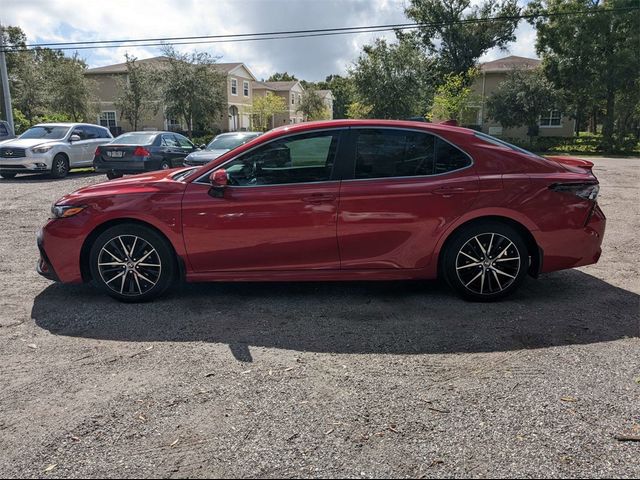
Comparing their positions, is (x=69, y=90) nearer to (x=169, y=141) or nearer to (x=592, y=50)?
(x=169, y=141)

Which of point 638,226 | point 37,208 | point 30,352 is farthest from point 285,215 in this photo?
point 37,208

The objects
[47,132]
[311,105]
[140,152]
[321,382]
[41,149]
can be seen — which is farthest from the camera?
[311,105]

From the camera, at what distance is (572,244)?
488 cm

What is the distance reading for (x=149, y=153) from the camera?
14.3 m

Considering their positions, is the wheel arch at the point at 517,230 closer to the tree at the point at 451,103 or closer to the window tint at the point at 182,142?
the window tint at the point at 182,142

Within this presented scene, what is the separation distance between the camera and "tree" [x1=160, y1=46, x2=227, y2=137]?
32562 mm

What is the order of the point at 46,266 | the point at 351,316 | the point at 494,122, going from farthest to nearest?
the point at 494,122, the point at 46,266, the point at 351,316

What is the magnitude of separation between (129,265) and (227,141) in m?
10.0

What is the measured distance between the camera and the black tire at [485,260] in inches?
188

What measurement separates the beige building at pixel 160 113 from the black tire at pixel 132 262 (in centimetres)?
3510

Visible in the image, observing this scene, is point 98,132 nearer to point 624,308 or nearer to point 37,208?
point 37,208

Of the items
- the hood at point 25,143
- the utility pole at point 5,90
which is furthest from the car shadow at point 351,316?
the utility pole at point 5,90

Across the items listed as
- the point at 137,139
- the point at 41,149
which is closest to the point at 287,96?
the point at 41,149

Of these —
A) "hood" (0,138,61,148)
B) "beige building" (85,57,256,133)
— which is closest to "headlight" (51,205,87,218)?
"hood" (0,138,61,148)
